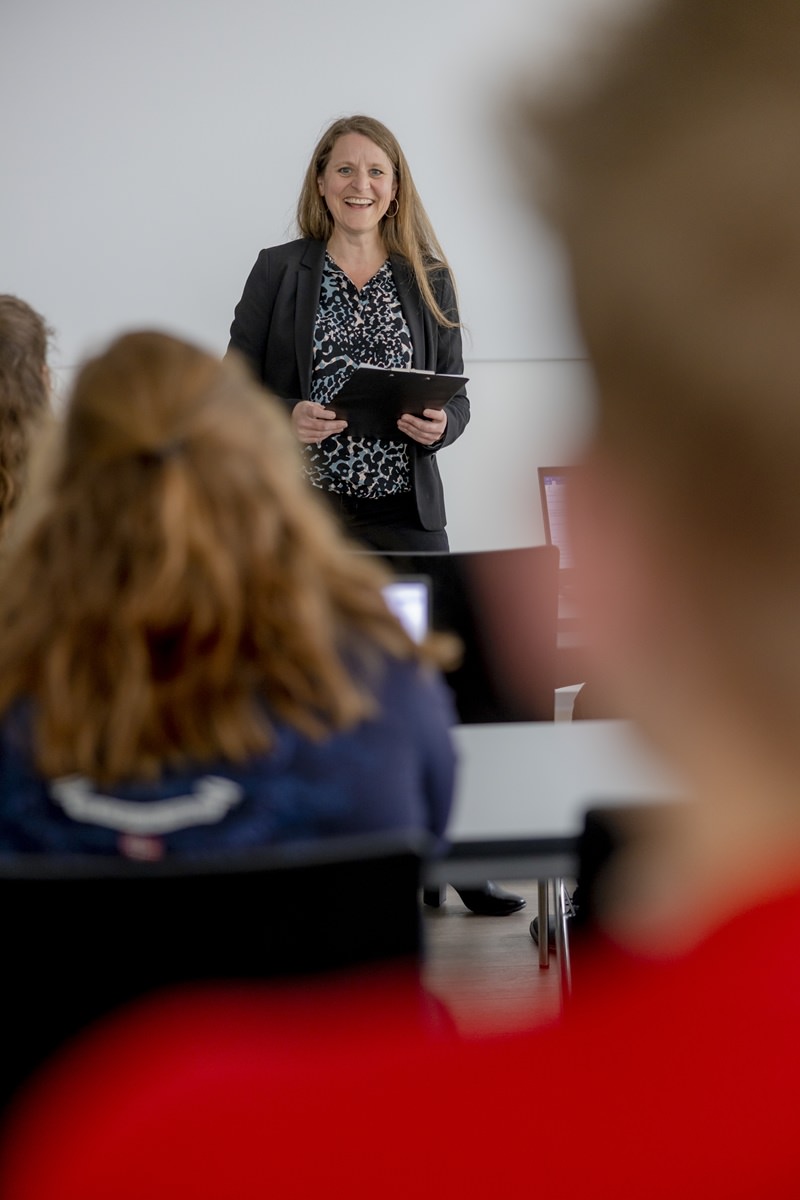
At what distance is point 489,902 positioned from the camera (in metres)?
3.46

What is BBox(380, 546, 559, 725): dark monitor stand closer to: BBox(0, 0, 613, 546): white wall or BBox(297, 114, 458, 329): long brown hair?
BBox(297, 114, 458, 329): long brown hair

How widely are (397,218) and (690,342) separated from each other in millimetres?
3352

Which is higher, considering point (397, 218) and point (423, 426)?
point (397, 218)

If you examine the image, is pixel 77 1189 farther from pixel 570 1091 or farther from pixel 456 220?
pixel 456 220

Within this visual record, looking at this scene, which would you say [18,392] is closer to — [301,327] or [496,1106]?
[301,327]

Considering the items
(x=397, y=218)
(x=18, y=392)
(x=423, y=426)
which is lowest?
(x=423, y=426)

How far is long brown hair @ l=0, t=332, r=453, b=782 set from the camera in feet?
3.67

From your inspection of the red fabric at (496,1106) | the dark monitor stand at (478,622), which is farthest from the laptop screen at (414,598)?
the red fabric at (496,1106)

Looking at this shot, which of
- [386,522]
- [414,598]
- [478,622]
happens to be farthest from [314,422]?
[478,622]

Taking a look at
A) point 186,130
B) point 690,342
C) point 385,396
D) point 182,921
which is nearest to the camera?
point 690,342

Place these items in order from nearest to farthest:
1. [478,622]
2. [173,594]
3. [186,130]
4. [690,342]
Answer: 1. [690,342]
2. [173,594]
3. [478,622]
4. [186,130]

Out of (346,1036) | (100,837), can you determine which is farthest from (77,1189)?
(100,837)

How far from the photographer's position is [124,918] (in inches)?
37.1

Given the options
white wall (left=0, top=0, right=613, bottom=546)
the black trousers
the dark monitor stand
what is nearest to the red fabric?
the dark monitor stand
